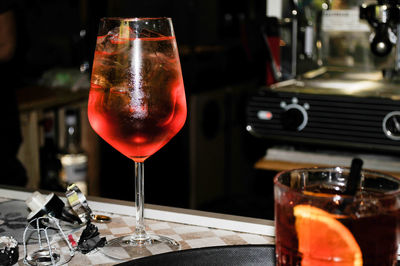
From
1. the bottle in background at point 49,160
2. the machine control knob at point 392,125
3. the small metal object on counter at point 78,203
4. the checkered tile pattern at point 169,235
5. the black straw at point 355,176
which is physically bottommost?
the bottle in background at point 49,160

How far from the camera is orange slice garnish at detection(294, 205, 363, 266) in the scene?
0.40m

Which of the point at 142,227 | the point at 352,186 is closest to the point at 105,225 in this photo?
the point at 142,227

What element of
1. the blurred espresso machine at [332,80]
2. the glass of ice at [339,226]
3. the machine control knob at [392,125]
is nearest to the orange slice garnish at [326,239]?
the glass of ice at [339,226]

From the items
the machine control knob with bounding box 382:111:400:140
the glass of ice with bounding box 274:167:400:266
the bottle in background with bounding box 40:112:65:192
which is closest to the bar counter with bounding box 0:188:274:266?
the glass of ice with bounding box 274:167:400:266

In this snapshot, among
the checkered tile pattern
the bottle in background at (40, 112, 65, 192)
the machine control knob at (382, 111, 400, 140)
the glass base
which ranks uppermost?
the glass base

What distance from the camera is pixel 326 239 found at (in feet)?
1.33

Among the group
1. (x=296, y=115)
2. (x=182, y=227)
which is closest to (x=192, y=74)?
(x=296, y=115)

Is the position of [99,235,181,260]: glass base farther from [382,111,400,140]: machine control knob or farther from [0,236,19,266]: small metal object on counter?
[382,111,400,140]: machine control knob

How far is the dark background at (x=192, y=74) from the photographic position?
2.93 metres

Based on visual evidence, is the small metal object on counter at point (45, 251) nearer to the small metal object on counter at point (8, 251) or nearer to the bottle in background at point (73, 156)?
the small metal object on counter at point (8, 251)

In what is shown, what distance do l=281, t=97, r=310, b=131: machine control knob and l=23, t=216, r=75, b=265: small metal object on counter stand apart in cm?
137

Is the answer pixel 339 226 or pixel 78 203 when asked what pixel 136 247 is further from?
pixel 339 226

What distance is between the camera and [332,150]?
197 centimetres

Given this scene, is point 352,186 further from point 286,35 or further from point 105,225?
point 286,35
